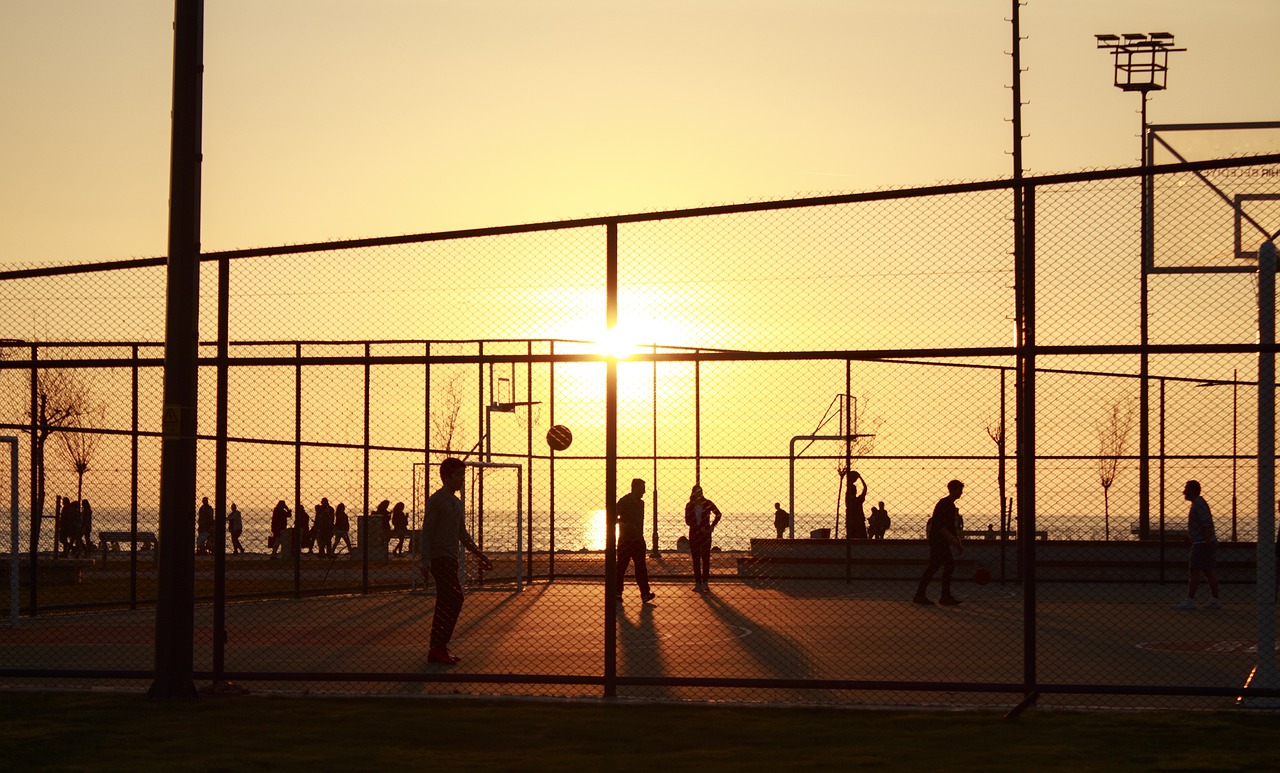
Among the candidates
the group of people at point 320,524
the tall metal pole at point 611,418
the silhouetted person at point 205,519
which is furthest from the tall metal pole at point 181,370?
the silhouetted person at point 205,519

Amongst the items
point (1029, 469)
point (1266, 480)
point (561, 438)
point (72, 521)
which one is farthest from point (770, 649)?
point (72, 521)

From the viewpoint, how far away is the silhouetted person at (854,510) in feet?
88.8

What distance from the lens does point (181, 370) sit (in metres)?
11.4

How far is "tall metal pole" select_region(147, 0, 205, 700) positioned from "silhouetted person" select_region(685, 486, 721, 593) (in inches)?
555

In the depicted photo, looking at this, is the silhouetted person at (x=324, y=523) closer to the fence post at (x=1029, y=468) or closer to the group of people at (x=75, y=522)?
the group of people at (x=75, y=522)

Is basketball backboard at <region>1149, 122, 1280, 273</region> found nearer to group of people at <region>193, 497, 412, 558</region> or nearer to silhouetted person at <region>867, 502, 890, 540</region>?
group of people at <region>193, 497, 412, 558</region>

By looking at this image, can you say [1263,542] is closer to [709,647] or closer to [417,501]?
[709,647]

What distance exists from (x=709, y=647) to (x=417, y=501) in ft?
40.1

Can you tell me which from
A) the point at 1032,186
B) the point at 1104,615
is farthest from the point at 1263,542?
the point at 1104,615

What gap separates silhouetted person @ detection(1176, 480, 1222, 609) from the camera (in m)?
19.8

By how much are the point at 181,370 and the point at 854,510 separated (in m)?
20.9

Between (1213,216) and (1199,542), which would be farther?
(1199,542)

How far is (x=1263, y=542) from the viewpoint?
10555 millimetres

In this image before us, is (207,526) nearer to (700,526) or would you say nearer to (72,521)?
(72,521)
